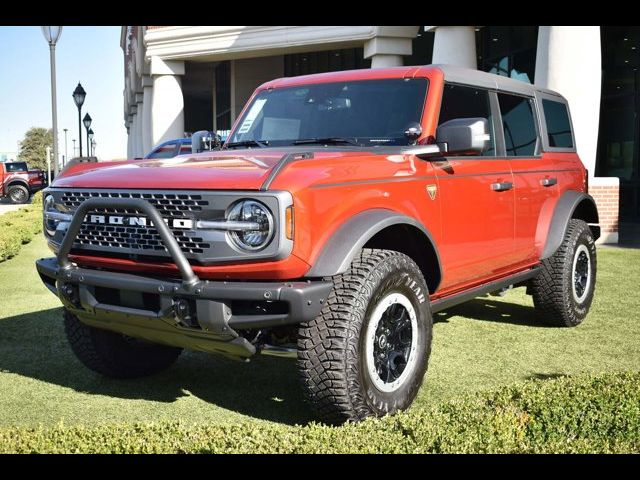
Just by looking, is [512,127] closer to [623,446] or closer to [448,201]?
[448,201]

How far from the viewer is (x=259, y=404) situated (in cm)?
454

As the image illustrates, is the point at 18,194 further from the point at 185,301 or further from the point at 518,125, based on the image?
the point at 185,301

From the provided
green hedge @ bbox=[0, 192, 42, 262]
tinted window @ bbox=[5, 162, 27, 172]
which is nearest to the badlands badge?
A: green hedge @ bbox=[0, 192, 42, 262]

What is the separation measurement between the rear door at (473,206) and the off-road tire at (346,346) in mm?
854

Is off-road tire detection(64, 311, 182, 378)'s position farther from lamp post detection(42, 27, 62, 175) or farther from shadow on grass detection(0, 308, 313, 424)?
lamp post detection(42, 27, 62, 175)

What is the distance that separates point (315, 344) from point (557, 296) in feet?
10.9

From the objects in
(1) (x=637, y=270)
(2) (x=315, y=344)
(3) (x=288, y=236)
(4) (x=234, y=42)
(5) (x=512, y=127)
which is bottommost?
(1) (x=637, y=270)

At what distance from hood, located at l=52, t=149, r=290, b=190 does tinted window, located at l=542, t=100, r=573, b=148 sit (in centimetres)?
298

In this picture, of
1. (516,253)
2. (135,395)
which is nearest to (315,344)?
(135,395)

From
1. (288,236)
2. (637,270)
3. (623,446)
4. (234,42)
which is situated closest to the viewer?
(623,446)

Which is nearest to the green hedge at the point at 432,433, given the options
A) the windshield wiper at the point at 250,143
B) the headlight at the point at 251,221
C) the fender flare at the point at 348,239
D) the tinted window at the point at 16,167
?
the fender flare at the point at 348,239

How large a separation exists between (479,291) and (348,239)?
1800mm

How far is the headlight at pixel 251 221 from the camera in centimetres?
352

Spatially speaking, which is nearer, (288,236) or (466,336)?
(288,236)
